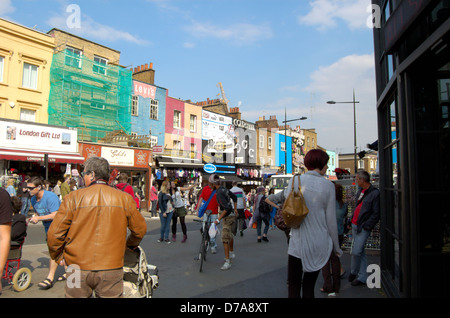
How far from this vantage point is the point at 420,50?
3.33m

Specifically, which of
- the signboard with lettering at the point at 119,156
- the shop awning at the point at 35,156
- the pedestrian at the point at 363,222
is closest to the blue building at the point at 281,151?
the signboard with lettering at the point at 119,156

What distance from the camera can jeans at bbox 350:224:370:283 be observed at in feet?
18.3

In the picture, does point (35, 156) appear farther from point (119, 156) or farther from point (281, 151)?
point (281, 151)

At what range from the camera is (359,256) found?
5707 mm

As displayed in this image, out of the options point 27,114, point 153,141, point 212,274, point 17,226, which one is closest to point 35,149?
point 27,114

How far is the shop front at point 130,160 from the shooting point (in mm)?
21953

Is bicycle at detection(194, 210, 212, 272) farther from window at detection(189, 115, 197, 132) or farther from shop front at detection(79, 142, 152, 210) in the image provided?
window at detection(189, 115, 197, 132)

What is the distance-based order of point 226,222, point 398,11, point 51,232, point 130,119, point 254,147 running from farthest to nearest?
1. point 254,147
2. point 130,119
3. point 226,222
4. point 398,11
5. point 51,232

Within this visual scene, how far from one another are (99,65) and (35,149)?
26.3 feet

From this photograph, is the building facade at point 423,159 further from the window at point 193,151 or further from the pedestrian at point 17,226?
the window at point 193,151

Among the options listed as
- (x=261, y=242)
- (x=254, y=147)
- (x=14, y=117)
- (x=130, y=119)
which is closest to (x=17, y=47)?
(x=14, y=117)

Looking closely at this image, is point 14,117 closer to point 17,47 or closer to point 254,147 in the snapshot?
point 17,47

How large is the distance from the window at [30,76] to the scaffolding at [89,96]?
92 centimetres

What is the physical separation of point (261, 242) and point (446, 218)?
7333 millimetres
